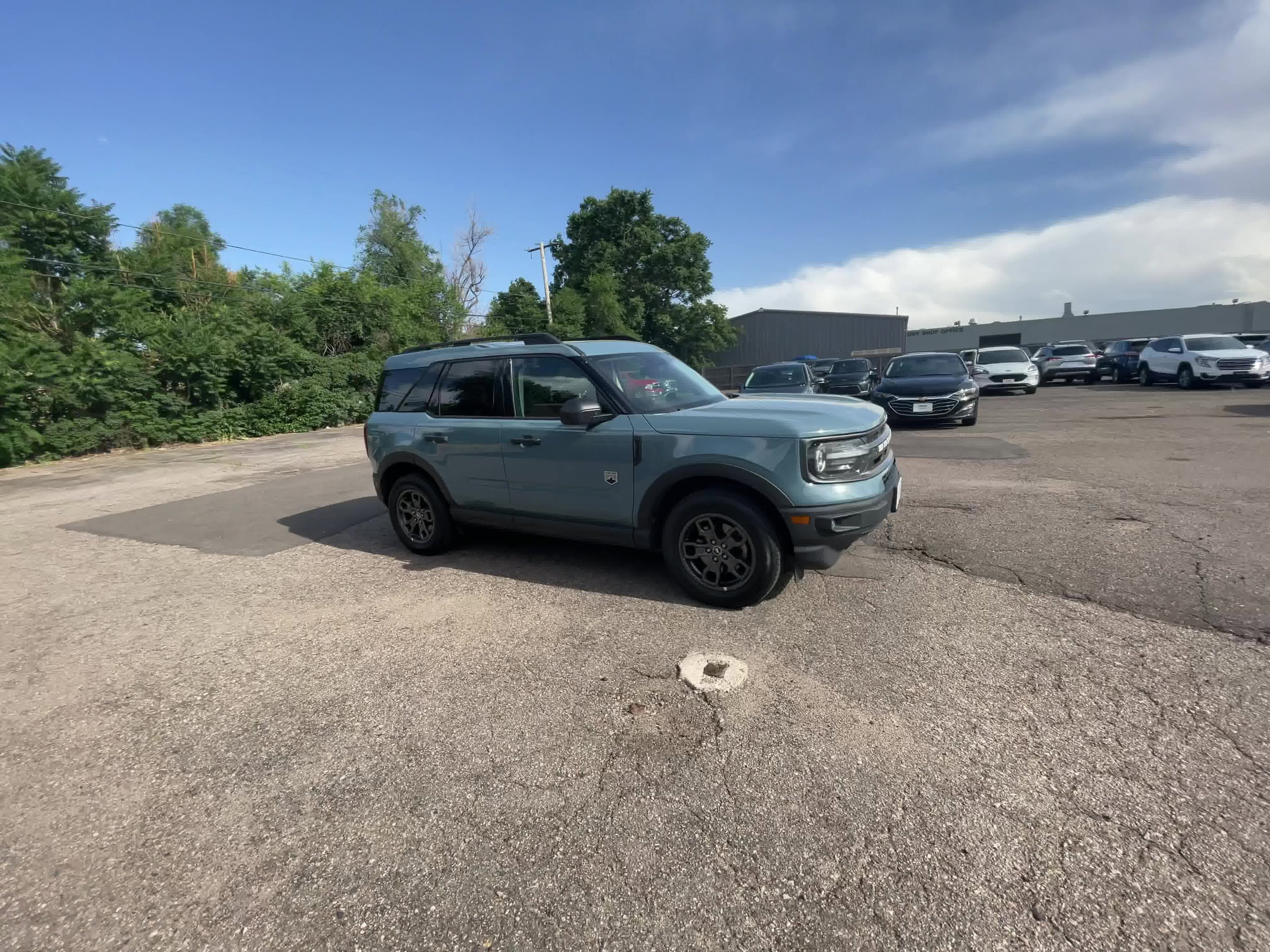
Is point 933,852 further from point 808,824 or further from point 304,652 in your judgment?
point 304,652

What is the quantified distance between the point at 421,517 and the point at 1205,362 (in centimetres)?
2302

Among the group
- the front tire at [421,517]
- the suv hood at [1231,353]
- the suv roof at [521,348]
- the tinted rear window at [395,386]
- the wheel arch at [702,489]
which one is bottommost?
the front tire at [421,517]

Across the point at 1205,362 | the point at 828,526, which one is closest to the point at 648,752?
the point at 828,526

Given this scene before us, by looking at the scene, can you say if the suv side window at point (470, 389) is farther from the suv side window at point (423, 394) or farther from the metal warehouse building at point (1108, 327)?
the metal warehouse building at point (1108, 327)

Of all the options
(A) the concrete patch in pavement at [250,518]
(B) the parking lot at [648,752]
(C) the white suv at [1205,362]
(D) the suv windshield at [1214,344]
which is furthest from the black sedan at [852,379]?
(A) the concrete patch in pavement at [250,518]

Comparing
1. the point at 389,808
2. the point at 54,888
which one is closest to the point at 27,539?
the point at 54,888

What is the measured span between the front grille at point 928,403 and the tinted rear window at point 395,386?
33.5 feet

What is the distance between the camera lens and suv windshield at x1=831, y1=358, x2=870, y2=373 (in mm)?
18844

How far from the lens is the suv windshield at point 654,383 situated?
462cm

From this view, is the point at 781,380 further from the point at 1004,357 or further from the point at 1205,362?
the point at 1205,362

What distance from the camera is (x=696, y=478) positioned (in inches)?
164

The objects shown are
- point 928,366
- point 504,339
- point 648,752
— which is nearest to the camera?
point 648,752

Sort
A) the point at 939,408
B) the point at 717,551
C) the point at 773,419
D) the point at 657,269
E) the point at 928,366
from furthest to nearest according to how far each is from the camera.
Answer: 1. the point at 657,269
2. the point at 928,366
3. the point at 939,408
4. the point at 717,551
5. the point at 773,419

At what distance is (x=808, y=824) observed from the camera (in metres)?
2.27
